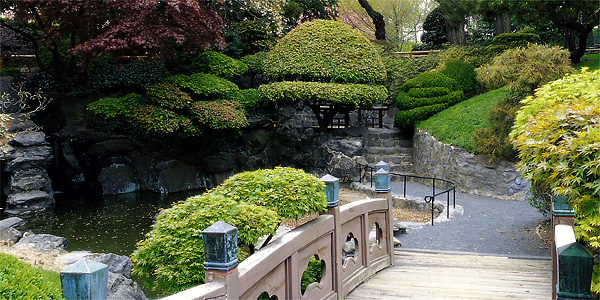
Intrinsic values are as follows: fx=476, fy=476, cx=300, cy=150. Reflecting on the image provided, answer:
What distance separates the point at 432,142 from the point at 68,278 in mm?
15712

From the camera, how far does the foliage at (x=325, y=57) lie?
54.6 ft

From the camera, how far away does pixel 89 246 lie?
1056cm

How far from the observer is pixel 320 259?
16.8 feet

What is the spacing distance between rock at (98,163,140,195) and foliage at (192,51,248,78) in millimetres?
4429

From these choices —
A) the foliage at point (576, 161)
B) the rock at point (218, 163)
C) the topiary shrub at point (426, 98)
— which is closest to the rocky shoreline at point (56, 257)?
the foliage at point (576, 161)

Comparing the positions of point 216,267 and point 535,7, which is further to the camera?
point 535,7

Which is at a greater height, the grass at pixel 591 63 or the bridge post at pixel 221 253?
the grass at pixel 591 63

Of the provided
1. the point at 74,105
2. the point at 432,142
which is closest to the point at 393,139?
the point at 432,142

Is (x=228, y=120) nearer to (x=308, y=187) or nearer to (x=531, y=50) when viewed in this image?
(x=531, y=50)

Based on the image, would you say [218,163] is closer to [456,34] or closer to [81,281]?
[456,34]

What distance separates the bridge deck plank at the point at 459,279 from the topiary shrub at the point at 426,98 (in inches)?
432

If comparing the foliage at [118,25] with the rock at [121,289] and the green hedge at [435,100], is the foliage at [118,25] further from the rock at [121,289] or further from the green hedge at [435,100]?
the rock at [121,289]

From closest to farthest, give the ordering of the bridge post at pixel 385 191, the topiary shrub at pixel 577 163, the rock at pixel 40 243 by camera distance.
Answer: the topiary shrub at pixel 577 163, the bridge post at pixel 385 191, the rock at pixel 40 243

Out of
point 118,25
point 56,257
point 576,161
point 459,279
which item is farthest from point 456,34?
point 576,161
